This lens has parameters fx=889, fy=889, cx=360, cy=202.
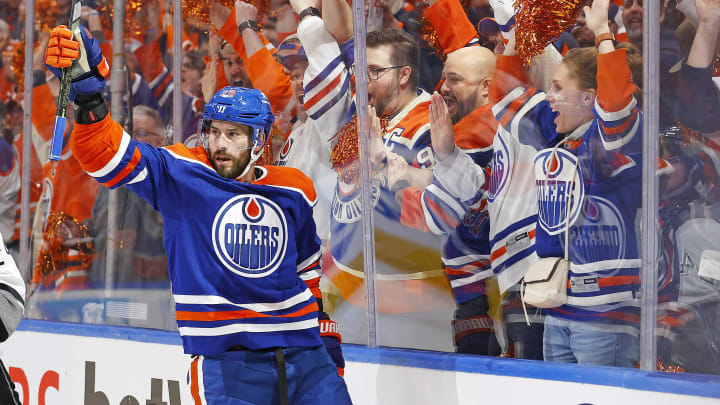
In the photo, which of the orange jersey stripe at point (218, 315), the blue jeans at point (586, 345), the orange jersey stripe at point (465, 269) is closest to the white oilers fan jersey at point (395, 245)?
the orange jersey stripe at point (465, 269)

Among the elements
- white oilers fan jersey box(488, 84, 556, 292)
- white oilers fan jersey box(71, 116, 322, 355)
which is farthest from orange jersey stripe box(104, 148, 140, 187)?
white oilers fan jersey box(488, 84, 556, 292)

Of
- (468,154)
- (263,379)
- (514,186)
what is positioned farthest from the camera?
(468,154)

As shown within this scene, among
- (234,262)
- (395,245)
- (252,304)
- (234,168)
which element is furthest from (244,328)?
(395,245)

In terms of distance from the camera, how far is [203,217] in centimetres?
248

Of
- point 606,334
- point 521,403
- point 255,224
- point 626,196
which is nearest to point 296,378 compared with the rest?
point 255,224

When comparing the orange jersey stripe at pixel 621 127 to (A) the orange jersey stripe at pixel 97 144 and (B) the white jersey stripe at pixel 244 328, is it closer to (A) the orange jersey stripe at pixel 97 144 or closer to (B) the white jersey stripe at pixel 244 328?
(B) the white jersey stripe at pixel 244 328

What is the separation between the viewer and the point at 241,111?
2527 mm

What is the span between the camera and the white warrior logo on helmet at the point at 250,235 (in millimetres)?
2473

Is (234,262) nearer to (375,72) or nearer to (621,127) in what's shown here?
(375,72)

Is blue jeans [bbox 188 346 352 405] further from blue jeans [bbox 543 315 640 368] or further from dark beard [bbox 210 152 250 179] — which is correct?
blue jeans [bbox 543 315 640 368]

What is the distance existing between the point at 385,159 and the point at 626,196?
91cm

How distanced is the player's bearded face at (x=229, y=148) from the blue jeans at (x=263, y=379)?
1.69 ft

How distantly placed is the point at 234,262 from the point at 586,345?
1.09 m

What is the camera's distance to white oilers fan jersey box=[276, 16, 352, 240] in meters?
3.35
